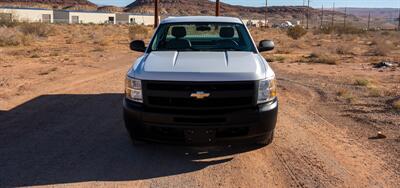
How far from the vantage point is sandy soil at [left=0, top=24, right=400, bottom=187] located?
17.4 ft

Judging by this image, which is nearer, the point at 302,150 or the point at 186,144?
the point at 186,144

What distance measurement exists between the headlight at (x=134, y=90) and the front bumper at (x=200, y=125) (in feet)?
0.29


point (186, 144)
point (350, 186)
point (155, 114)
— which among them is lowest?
point (350, 186)

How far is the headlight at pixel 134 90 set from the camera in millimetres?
5621

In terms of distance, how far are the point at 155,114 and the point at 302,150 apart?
224 cm

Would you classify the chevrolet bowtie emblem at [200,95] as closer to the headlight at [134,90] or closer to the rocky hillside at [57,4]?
the headlight at [134,90]

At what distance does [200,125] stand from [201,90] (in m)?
0.40

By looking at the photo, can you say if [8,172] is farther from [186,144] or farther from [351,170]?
[351,170]

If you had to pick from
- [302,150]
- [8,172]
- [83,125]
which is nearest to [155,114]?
[8,172]

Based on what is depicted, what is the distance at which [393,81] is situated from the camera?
48.8 feet

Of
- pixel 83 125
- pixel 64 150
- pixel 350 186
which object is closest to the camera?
pixel 350 186

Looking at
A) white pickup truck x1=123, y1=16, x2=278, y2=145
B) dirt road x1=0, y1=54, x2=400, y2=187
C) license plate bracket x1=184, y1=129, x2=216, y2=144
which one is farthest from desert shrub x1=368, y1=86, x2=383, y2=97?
license plate bracket x1=184, y1=129, x2=216, y2=144

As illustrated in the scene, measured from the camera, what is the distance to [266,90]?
5.63 metres

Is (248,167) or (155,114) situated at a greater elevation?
(155,114)
